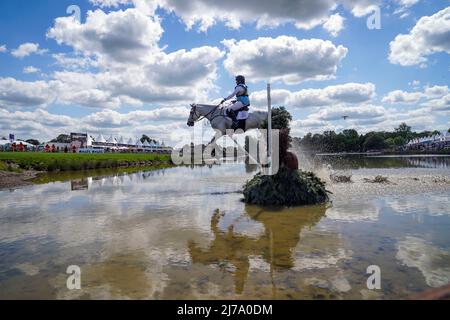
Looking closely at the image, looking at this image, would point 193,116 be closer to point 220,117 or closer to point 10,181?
point 220,117

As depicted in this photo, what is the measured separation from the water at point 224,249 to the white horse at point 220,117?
5.36 metres

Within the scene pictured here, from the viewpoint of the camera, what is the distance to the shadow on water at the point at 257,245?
5727mm

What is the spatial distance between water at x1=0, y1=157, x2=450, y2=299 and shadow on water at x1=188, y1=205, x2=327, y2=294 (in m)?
0.02

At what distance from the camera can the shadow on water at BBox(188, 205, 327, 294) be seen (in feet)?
18.8

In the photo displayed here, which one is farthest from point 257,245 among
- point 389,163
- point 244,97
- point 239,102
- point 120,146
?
point 120,146

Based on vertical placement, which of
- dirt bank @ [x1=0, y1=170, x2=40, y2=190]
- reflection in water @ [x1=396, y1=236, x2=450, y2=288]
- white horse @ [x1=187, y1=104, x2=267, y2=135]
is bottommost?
reflection in water @ [x1=396, y1=236, x2=450, y2=288]

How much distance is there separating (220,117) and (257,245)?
34.2 ft

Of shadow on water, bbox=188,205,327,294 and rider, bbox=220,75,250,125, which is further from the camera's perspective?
rider, bbox=220,75,250,125

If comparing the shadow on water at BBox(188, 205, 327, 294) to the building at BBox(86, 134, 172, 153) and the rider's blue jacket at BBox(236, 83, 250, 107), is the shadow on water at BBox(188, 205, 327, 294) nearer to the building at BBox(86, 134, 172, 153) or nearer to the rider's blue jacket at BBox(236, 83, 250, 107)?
the rider's blue jacket at BBox(236, 83, 250, 107)

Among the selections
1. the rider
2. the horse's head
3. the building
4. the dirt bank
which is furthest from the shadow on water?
the building

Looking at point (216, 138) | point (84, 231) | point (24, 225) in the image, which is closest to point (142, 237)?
point (84, 231)

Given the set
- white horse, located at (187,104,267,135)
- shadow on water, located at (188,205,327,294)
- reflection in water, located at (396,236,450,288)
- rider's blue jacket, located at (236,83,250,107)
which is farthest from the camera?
white horse, located at (187,104,267,135)

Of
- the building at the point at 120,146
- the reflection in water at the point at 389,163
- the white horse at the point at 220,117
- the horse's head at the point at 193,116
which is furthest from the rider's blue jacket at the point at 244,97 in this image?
the building at the point at 120,146
